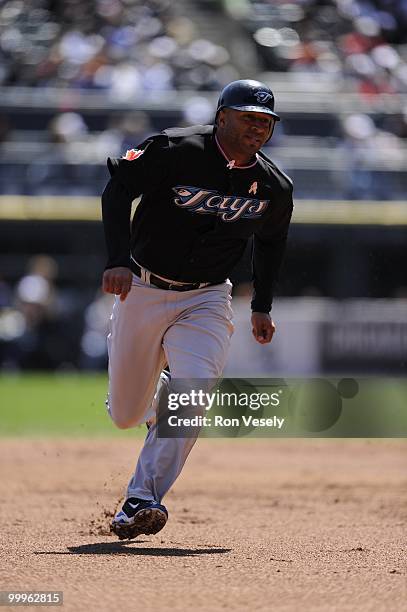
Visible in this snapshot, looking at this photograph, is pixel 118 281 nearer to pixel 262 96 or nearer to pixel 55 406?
pixel 262 96

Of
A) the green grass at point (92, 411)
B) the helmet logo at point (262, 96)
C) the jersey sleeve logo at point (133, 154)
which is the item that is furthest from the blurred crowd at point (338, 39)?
the jersey sleeve logo at point (133, 154)

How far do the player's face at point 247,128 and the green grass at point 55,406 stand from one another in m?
4.19

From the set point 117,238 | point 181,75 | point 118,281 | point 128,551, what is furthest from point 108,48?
point 128,551

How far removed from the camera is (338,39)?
18.7 meters

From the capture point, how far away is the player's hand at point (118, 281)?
4.45 metres

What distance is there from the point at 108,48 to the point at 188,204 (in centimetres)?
1353

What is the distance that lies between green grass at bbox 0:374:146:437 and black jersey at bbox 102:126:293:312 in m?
3.85

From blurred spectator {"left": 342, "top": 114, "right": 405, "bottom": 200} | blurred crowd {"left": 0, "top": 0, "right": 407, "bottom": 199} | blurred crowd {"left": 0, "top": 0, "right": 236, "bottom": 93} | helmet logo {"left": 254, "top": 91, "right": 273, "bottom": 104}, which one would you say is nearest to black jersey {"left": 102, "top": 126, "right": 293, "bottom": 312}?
helmet logo {"left": 254, "top": 91, "right": 273, "bottom": 104}

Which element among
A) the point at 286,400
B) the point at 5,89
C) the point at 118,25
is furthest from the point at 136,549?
the point at 118,25

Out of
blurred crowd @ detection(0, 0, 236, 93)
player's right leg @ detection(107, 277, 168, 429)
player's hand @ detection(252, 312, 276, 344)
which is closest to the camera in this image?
player's right leg @ detection(107, 277, 168, 429)

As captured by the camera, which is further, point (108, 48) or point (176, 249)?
point (108, 48)

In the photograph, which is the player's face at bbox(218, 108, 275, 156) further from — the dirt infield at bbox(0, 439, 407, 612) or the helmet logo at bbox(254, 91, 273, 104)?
the dirt infield at bbox(0, 439, 407, 612)

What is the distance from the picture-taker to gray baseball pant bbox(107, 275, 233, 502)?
4695 millimetres

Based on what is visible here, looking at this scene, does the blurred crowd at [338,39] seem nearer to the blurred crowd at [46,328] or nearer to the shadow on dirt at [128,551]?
the blurred crowd at [46,328]
